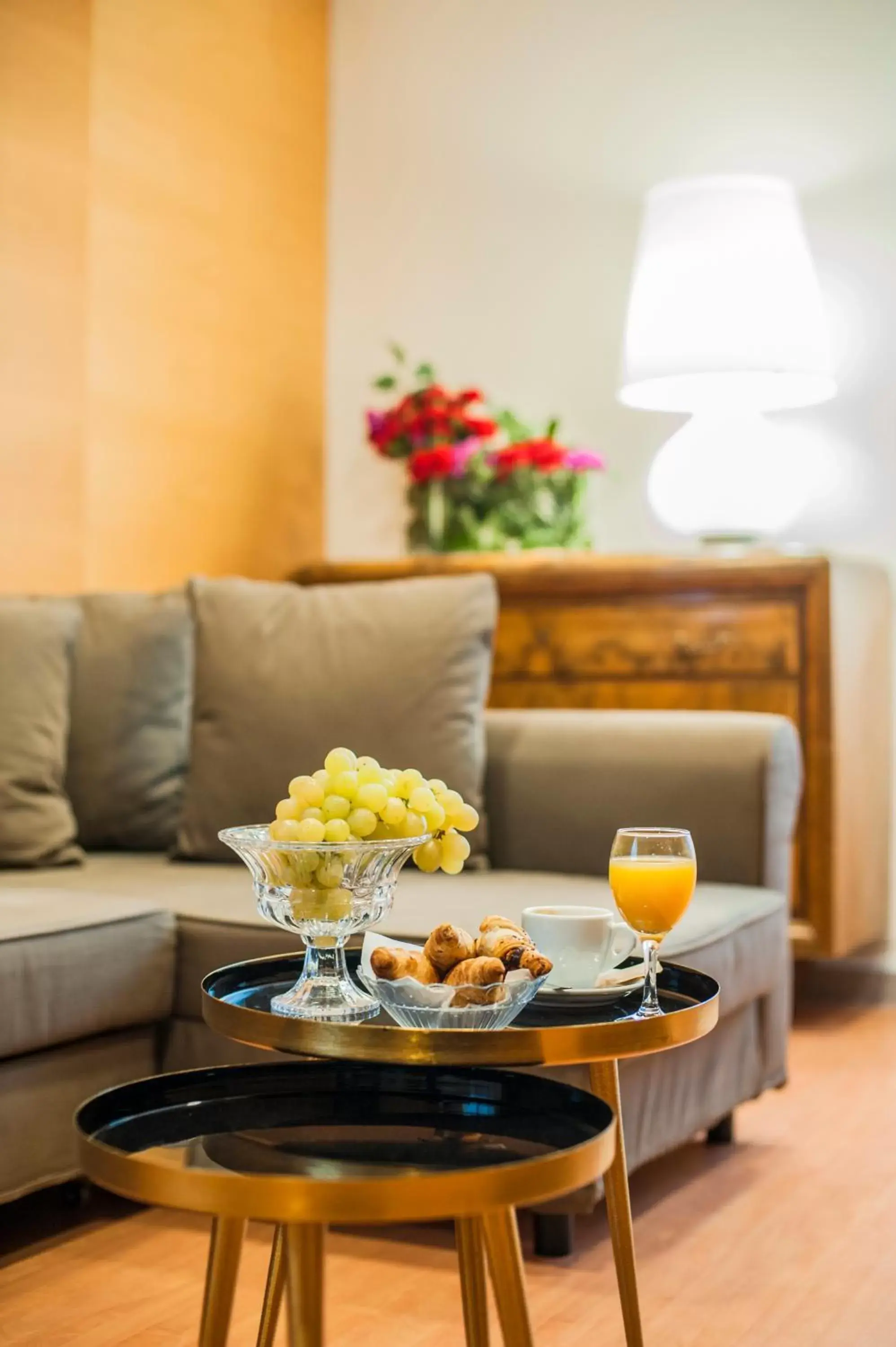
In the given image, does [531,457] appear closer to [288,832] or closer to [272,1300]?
[288,832]

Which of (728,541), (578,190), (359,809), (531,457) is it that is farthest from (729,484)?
(359,809)

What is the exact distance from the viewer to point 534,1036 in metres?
1.23

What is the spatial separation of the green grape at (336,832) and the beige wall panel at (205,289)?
2.27 meters

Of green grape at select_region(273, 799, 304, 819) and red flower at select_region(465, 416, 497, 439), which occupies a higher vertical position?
red flower at select_region(465, 416, 497, 439)

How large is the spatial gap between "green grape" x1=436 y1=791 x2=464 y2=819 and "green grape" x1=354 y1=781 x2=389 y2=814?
77mm

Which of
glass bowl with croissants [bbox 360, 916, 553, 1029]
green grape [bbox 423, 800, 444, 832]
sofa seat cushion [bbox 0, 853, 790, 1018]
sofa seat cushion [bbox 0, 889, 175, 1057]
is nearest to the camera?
glass bowl with croissants [bbox 360, 916, 553, 1029]

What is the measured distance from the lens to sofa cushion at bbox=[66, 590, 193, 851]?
2789 mm

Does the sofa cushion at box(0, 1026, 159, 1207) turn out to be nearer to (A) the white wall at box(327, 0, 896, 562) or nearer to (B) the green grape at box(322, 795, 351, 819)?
(B) the green grape at box(322, 795, 351, 819)

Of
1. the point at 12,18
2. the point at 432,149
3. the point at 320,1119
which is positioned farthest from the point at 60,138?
the point at 320,1119

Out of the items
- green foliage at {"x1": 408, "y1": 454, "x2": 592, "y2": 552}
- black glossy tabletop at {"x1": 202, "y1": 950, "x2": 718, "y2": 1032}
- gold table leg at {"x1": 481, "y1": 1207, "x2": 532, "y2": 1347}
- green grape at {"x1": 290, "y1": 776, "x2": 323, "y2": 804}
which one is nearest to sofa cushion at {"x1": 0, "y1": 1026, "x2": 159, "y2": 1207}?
black glossy tabletop at {"x1": 202, "y1": 950, "x2": 718, "y2": 1032}

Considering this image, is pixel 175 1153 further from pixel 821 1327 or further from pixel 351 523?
pixel 351 523

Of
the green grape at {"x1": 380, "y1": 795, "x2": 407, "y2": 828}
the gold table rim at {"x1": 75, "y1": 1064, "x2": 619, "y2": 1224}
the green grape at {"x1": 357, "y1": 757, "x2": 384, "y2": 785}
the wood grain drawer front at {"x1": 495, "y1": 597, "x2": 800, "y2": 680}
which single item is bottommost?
the gold table rim at {"x1": 75, "y1": 1064, "x2": 619, "y2": 1224}

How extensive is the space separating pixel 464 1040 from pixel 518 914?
92 centimetres

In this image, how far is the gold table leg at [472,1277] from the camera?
1356mm
